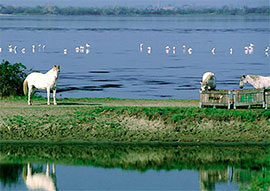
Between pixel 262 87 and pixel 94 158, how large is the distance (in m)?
10.9

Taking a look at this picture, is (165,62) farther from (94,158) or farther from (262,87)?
(94,158)

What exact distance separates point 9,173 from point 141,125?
702 cm

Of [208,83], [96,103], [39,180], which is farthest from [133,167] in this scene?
[208,83]

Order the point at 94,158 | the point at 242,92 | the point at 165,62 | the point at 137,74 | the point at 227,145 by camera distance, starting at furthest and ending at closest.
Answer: the point at 165,62
the point at 137,74
the point at 242,92
the point at 227,145
the point at 94,158

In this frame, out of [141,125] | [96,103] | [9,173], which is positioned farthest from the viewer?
[96,103]

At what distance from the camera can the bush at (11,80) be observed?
36.2 metres

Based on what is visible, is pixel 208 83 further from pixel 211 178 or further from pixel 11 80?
pixel 211 178

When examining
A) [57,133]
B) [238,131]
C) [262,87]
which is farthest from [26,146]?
[262,87]

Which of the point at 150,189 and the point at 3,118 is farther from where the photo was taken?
the point at 3,118

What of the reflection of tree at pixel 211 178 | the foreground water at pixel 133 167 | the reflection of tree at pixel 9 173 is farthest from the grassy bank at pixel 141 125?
the reflection of tree at pixel 211 178

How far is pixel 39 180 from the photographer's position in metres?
24.2

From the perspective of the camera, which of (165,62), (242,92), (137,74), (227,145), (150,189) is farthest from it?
(165,62)

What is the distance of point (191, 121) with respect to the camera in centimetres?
2998

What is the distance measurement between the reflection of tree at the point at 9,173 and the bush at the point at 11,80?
10432mm
